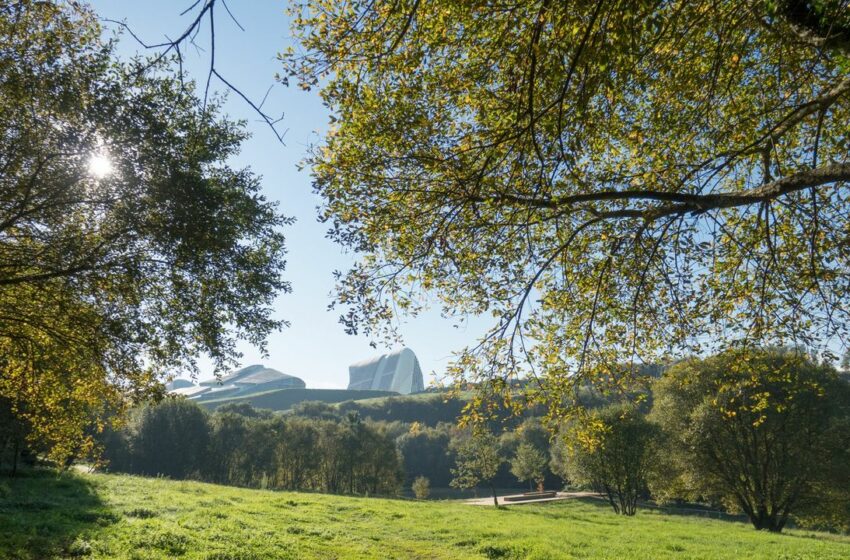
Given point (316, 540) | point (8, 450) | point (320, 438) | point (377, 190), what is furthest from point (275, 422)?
point (377, 190)

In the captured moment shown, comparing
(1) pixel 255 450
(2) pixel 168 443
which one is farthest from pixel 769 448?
(2) pixel 168 443

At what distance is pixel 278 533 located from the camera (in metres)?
17.1

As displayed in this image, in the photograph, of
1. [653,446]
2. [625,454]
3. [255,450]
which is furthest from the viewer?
[255,450]

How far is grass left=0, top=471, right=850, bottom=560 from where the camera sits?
13242 mm

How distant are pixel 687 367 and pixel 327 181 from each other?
8149 mm

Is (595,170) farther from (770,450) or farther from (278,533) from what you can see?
(770,450)

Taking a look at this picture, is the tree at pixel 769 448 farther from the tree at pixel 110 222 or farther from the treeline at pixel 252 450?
the treeline at pixel 252 450

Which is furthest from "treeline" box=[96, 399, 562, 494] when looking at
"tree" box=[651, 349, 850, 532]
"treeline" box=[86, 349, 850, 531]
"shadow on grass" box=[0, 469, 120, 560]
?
"shadow on grass" box=[0, 469, 120, 560]

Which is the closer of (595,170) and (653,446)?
(595,170)

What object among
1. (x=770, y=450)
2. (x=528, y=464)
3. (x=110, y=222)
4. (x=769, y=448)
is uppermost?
(x=110, y=222)

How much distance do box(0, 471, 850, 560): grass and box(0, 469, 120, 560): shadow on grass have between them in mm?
35

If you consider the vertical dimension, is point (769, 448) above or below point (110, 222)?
below

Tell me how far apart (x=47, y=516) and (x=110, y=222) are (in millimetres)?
11161

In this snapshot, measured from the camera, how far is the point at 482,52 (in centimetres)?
735
